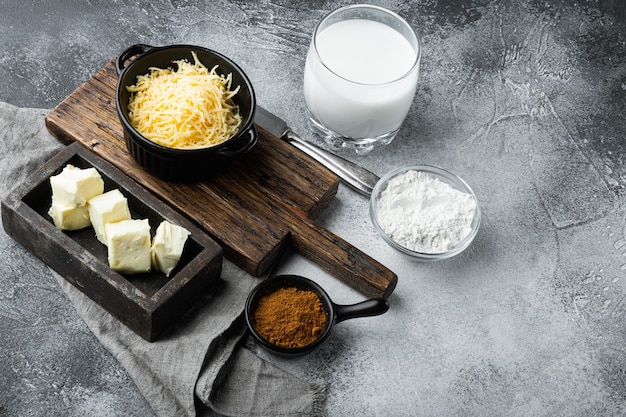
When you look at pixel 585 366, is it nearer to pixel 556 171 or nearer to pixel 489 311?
pixel 489 311

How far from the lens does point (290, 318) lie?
2123 mm

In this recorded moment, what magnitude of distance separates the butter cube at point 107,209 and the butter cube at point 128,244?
22 mm

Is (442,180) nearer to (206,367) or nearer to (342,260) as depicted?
(342,260)

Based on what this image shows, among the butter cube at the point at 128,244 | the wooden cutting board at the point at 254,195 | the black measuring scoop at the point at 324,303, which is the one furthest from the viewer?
the wooden cutting board at the point at 254,195

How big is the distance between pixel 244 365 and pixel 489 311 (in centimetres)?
65

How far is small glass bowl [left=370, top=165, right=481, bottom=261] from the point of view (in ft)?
7.55

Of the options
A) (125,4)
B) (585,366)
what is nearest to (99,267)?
(125,4)

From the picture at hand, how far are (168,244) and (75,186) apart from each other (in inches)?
9.8

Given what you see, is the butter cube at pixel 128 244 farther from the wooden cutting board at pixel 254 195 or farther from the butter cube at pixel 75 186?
the wooden cutting board at pixel 254 195

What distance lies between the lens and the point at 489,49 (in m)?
2.82

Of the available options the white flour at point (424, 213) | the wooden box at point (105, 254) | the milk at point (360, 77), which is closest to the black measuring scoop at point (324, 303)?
the wooden box at point (105, 254)

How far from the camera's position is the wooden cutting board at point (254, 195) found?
2242mm

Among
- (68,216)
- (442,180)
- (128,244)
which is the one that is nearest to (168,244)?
(128,244)

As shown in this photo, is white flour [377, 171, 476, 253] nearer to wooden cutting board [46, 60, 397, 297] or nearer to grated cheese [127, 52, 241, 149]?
wooden cutting board [46, 60, 397, 297]
